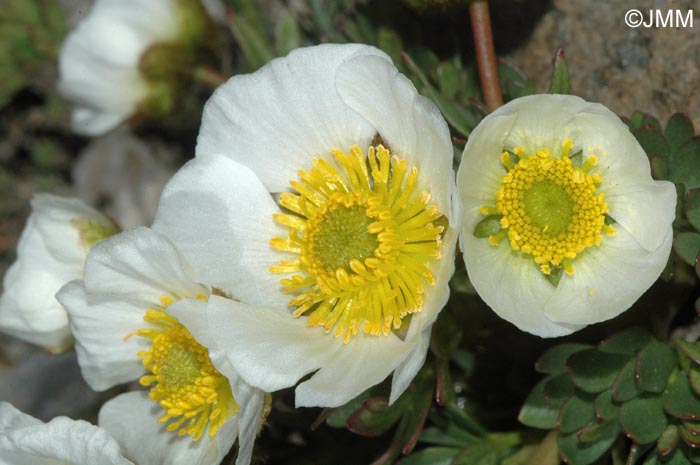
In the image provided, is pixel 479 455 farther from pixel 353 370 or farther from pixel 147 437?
pixel 147 437

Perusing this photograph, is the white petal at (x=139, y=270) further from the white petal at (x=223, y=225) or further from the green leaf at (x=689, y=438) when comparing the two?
→ the green leaf at (x=689, y=438)

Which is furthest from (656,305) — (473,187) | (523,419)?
(473,187)

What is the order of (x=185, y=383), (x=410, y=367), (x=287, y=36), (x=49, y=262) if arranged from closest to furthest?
1. (x=410, y=367)
2. (x=185, y=383)
3. (x=49, y=262)
4. (x=287, y=36)

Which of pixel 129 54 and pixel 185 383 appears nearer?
pixel 185 383

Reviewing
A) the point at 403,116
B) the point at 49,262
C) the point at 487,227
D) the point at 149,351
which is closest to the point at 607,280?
the point at 487,227

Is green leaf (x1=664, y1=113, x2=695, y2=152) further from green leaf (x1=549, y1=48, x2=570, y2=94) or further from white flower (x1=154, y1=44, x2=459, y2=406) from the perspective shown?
white flower (x1=154, y1=44, x2=459, y2=406)

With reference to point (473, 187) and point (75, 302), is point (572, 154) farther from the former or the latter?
point (75, 302)

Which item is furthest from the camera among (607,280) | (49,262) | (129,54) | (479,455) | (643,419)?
(129,54)
